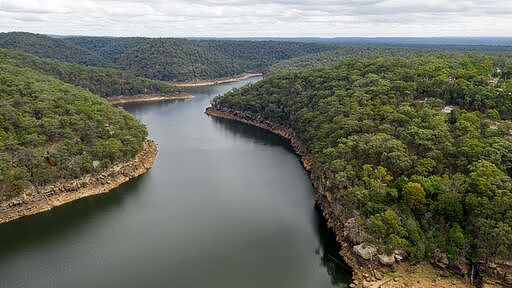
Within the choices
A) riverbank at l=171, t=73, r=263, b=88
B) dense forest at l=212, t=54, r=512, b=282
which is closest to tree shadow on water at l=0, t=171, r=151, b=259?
dense forest at l=212, t=54, r=512, b=282

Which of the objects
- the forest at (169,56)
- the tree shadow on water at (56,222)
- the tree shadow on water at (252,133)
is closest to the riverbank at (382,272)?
the tree shadow on water at (56,222)

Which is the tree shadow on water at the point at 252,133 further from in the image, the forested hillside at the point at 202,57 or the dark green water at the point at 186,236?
the forested hillside at the point at 202,57

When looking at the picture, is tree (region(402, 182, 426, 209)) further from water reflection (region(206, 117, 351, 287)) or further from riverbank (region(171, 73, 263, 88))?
riverbank (region(171, 73, 263, 88))

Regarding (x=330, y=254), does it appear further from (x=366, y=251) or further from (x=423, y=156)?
(x=423, y=156)

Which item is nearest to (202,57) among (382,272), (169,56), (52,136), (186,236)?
(169,56)

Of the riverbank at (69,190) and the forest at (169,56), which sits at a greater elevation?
the forest at (169,56)

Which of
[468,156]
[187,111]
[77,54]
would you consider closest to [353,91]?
[468,156]

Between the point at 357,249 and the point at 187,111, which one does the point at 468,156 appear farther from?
the point at 187,111
